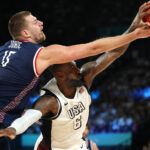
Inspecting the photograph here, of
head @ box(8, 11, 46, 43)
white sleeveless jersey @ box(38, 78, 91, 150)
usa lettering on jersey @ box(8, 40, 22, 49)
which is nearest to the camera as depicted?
usa lettering on jersey @ box(8, 40, 22, 49)

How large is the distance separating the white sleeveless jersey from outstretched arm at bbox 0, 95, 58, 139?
0.29ft

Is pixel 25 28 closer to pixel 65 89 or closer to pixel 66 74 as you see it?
pixel 66 74

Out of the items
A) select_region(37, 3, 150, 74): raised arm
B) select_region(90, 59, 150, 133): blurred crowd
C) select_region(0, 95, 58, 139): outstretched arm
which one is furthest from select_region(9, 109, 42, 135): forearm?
select_region(90, 59, 150, 133): blurred crowd

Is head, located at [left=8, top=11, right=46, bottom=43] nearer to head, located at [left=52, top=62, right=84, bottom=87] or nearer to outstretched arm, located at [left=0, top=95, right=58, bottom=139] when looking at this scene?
head, located at [left=52, top=62, right=84, bottom=87]

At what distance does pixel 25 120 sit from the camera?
11.4 feet

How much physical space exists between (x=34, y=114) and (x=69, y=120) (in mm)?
507

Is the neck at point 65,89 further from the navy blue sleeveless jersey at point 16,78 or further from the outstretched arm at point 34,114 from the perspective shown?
the navy blue sleeveless jersey at point 16,78

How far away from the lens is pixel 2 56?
364cm

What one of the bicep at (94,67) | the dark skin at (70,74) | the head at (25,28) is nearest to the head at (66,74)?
the dark skin at (70,74)

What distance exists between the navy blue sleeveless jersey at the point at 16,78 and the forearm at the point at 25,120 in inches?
4.8

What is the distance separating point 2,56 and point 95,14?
609 inches

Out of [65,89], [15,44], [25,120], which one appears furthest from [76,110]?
[15,44]

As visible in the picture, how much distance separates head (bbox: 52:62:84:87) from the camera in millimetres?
4016

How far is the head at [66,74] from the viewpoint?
402 centimetres
